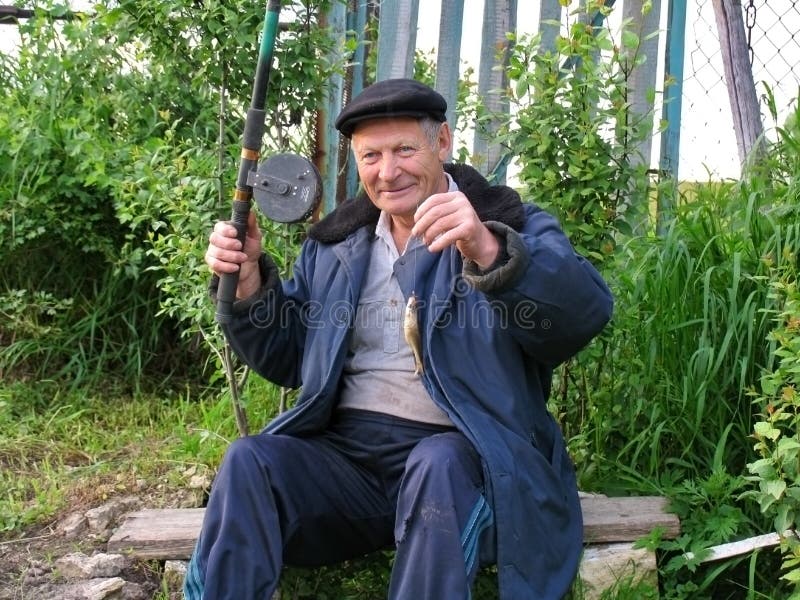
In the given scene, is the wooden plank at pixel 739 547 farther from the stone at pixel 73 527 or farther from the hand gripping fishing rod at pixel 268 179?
A: the stone at pixel 73 527

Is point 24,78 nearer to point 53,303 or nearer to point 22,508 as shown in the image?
point 53,303

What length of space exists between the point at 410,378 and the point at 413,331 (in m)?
0.17

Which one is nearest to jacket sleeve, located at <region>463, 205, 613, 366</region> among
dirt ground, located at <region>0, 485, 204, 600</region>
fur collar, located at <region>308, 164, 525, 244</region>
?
fur collar, located at <region>308, 164, 525, 244</region>

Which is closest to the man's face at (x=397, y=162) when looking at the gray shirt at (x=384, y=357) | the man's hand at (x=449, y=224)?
the gray shirt at (x=384, y=357)

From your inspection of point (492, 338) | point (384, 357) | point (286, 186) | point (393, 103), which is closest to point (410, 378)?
point (384, 357)

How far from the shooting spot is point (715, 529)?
284 cm

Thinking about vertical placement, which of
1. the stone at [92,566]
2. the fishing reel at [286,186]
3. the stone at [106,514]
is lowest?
the stone at [92,566]

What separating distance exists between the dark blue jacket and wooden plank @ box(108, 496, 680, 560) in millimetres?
245

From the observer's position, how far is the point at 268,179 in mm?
2463

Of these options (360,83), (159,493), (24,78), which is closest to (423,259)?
(159,493)

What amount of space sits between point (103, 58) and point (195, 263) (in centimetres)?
170

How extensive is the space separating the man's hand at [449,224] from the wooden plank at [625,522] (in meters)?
1.03

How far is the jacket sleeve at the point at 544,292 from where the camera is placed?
2256 mm
